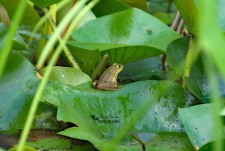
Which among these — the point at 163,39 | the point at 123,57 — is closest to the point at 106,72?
the point at 123,57

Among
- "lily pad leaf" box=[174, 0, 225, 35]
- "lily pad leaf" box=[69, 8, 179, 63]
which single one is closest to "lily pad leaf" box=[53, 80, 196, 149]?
"lily pad leaf" box=[174, 0, 225, 35]

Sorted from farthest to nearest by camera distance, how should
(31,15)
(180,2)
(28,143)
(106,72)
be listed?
(31,15) < (106,72) < (180,2) < (28,143)

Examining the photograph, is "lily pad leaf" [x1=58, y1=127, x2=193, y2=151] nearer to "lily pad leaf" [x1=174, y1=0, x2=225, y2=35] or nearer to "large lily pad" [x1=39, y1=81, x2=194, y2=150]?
"large lily pad" [x1=39, y1=81, x2=194, y2=150]

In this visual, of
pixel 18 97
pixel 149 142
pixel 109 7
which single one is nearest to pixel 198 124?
pixel 149 142

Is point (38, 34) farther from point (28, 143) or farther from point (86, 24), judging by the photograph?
point (28, 143)

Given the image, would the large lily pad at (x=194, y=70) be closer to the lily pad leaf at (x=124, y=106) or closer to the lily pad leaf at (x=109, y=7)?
the lily pad leaf at (x=124, y=106)

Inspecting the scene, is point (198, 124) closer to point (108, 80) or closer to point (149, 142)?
point (149, 142)
